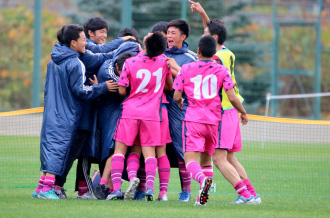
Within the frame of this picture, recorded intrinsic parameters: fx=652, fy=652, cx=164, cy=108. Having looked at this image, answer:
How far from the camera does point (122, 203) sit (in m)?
7.84

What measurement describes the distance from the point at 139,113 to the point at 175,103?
2.63ft

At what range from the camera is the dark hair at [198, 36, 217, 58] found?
7809mm

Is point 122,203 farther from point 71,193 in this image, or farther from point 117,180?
point 71,193

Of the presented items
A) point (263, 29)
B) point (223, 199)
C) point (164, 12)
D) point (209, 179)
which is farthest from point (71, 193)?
point (263, 29)

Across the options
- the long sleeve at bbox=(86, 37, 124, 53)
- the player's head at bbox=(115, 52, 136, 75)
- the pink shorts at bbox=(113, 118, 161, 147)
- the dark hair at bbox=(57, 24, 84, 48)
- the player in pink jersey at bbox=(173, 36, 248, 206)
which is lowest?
the pink shorts at bbox=(113, 118, 161, 147)

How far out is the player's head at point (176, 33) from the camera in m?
8.73

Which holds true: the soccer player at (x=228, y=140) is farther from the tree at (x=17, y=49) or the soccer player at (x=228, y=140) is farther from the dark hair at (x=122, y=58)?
the tree at (x=17, y=49)

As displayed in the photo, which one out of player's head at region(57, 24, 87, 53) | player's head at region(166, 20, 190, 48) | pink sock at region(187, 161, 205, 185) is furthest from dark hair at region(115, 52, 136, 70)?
pink sock at region(187, 161, 205, 185)

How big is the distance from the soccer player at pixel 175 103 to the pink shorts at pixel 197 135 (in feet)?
2.75

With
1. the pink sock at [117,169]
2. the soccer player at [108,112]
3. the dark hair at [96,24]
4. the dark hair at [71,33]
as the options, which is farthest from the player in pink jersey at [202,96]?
the dark hair at [96,24]

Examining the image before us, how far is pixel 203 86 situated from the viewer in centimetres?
782

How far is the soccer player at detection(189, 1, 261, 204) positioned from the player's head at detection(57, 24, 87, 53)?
1632 millimetres

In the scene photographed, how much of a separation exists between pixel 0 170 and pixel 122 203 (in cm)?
494

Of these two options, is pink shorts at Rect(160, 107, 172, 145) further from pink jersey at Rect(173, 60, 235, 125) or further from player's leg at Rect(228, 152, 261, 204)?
player's leg at Rect(228, 152, 261, 204)
